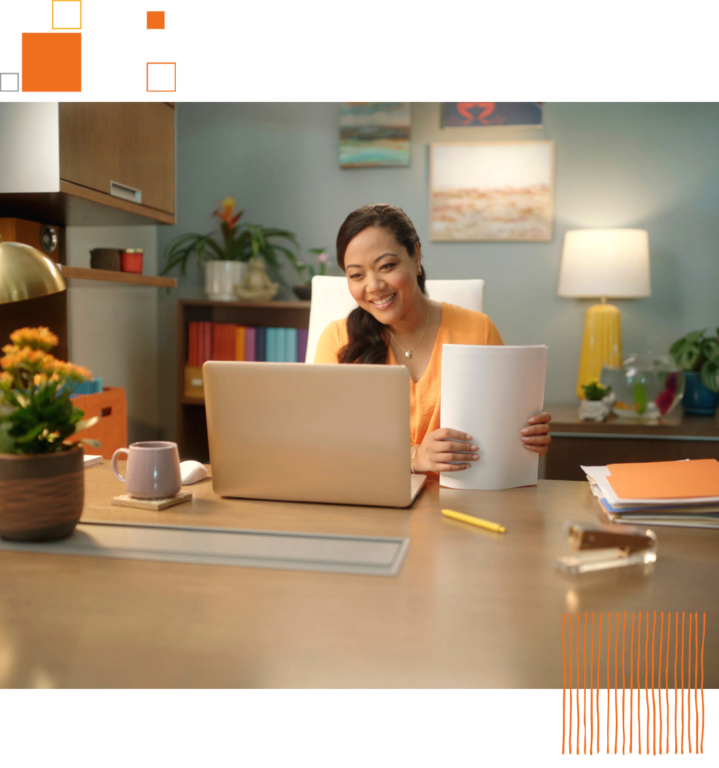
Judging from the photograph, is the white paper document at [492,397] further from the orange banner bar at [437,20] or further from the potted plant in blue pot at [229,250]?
the potted plant in blue pot at [229,250]

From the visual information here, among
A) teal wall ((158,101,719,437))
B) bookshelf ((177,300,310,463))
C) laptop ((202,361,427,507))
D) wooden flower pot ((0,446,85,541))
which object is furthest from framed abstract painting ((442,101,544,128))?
wooden flower pot ((0,446,85,541))

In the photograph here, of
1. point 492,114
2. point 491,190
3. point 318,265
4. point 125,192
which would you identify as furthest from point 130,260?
point 492,114

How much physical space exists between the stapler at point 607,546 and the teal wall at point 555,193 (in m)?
2.22

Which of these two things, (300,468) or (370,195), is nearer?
(300,468)

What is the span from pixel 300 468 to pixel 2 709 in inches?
20.1

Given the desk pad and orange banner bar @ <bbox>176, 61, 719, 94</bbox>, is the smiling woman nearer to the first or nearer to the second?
the desk pad

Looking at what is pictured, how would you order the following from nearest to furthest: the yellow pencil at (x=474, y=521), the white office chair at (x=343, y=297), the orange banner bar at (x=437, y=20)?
the orange banner bar at (x=437, y=20), the yellow pencil at (x=474, y=521), the white office chair at (x=343, y=297)

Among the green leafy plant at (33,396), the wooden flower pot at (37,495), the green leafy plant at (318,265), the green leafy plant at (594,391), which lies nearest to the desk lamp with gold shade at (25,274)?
the green leafy plant at (33,396)

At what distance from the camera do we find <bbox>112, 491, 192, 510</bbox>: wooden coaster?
3.15 ft

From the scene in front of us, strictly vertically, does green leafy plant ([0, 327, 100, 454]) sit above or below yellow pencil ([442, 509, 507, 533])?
above

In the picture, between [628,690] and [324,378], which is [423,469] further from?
[628,690]

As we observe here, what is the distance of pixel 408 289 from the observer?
1618 mm

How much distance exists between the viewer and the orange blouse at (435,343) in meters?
1.55

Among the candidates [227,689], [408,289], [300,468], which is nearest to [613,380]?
[408,289]
